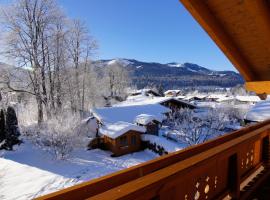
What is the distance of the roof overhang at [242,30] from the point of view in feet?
8.86

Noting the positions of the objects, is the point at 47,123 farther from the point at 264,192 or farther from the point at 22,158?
the point at 264,192

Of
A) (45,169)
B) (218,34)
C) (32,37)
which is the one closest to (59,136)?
(45,169)

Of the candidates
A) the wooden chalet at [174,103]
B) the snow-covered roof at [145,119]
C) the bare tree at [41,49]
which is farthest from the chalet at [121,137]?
the wooden chalet at [174,103]

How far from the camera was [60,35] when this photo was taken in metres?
18.8

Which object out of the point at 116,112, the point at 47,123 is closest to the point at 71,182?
the point at 47,123

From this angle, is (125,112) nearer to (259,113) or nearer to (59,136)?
(59,136)

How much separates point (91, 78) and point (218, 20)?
939 inches

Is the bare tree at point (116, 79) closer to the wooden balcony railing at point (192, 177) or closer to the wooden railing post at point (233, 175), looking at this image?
the wooden balcony railing at point (192, 177)

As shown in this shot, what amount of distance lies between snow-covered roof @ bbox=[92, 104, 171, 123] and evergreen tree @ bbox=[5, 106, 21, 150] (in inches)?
236

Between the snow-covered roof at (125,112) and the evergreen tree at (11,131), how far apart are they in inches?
236

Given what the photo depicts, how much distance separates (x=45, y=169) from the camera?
1162cm

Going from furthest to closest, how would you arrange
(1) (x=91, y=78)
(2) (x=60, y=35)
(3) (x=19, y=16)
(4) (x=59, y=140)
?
(1) (x=91, y=78) < (2) (x=60, y=35) < (3) (x=19, y=16) < (4) (x=59, y=140)

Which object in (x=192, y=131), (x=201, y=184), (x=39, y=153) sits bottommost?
(x=39, y=153)

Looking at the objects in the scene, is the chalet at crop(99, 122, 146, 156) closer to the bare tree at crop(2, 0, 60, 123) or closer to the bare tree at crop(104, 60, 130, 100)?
the bare tree at crop(2, 0, 60, 123)
